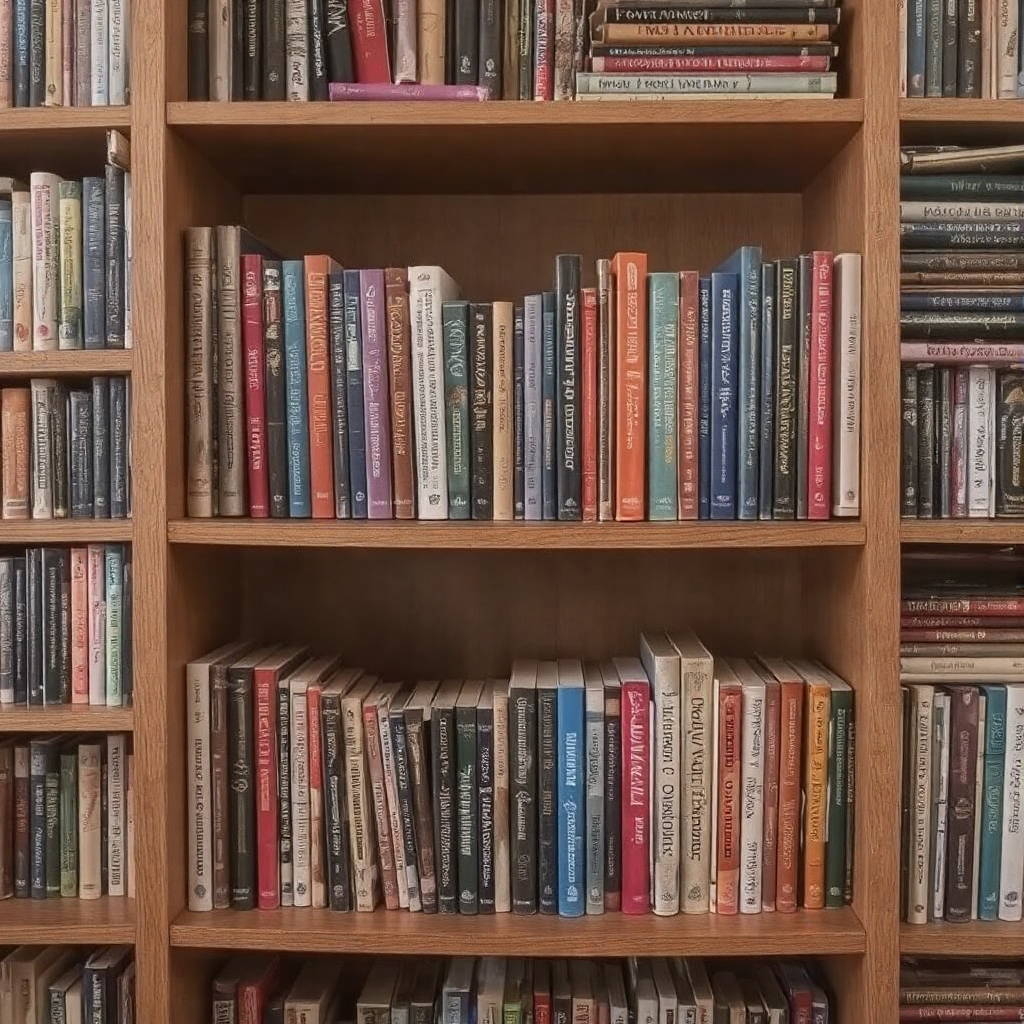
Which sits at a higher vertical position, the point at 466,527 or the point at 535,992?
the point at 466,527

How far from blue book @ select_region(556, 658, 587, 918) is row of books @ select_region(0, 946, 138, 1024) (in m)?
0.50

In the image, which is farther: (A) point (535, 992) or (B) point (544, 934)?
(A) point (535, 992)

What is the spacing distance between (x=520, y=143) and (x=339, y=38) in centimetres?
23

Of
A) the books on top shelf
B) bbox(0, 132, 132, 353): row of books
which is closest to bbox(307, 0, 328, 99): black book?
the books on top shelf

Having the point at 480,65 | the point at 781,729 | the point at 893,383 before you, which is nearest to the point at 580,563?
the point at 781,729

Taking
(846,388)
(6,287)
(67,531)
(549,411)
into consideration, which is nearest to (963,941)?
(846,388)

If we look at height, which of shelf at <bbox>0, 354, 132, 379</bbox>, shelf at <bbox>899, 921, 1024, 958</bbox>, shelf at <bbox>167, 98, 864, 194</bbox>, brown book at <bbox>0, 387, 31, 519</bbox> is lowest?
shelf at <bbox>899, 921, 1024, 958</bbox>

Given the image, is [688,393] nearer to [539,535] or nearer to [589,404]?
[589,404]

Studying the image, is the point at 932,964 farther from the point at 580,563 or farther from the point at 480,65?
the point at 480,65

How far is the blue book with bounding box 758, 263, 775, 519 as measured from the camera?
1116mm

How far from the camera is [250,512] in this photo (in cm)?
118

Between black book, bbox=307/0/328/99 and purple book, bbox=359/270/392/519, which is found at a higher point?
black book, bbox=307/0/328/99

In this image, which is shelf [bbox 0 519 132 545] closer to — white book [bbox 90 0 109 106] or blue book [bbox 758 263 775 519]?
white book [bbox 90 0 109 106]

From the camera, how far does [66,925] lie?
3.65ft
